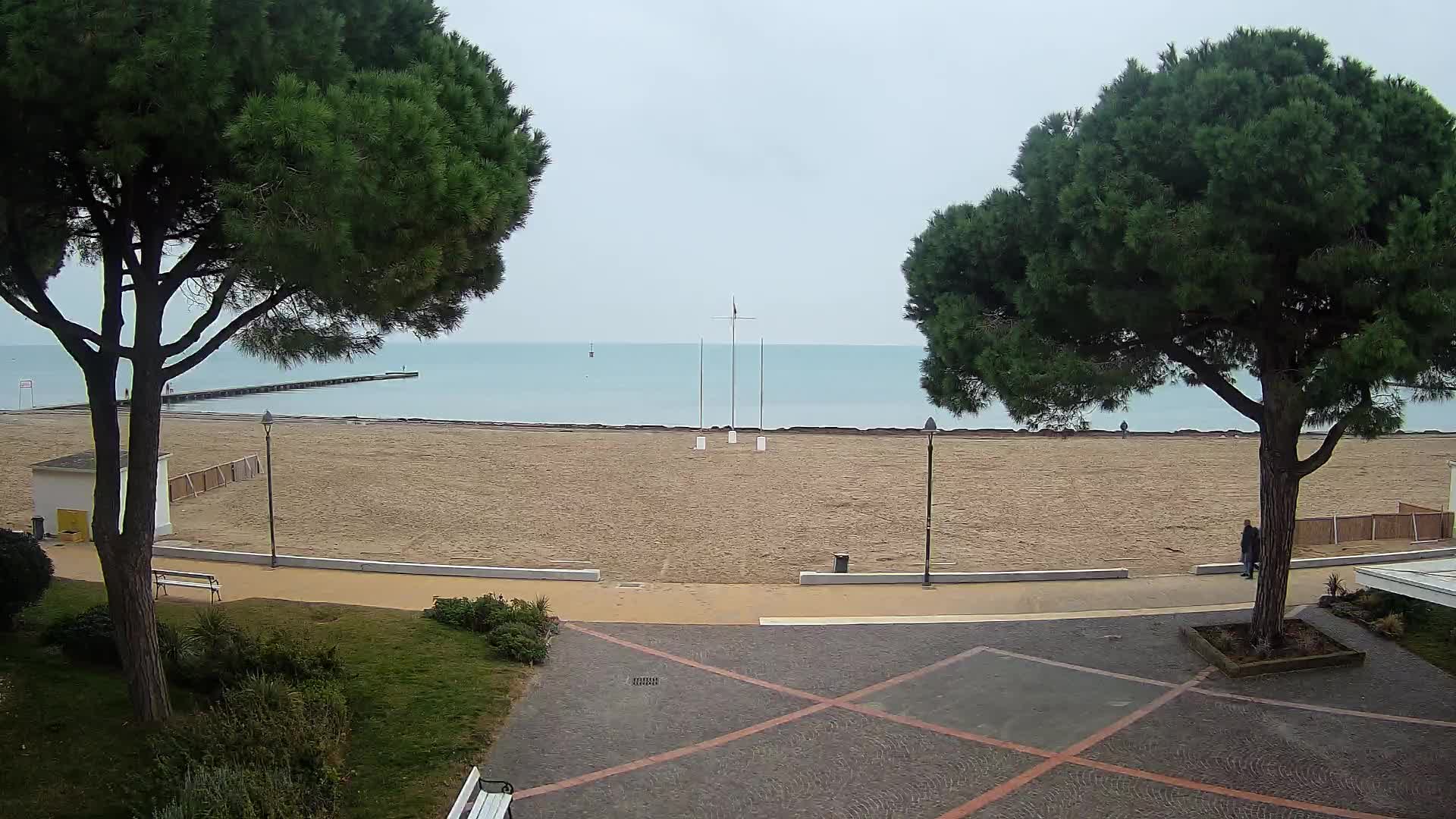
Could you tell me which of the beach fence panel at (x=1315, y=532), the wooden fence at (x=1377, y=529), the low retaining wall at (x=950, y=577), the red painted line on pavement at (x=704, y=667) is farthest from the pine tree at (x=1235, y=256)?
the wooden fence at (x=1377, y=529)

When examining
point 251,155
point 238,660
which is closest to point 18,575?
point 238,660

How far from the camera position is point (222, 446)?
4038 centimetres

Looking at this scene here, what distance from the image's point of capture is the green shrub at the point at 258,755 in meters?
7.31

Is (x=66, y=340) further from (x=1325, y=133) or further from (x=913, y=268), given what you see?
(x=1325, y=133)

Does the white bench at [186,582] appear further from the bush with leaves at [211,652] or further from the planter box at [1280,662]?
the planter box at [1280,662]

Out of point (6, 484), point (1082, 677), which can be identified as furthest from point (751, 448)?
point (1082, 677)

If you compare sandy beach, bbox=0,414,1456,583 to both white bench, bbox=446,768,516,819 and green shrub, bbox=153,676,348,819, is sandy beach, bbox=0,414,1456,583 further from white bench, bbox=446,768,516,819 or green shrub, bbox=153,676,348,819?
white bench, bbox=446,768,516,819

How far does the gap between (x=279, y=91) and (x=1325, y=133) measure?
1034cm

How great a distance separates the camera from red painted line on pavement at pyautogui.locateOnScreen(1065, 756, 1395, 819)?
8.67 m

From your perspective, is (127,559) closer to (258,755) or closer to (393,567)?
(258,755)

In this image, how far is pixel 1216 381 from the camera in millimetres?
12969

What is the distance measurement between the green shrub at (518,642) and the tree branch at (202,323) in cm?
594

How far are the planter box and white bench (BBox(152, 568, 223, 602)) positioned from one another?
49.8ft

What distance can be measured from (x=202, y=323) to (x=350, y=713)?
435 cm
